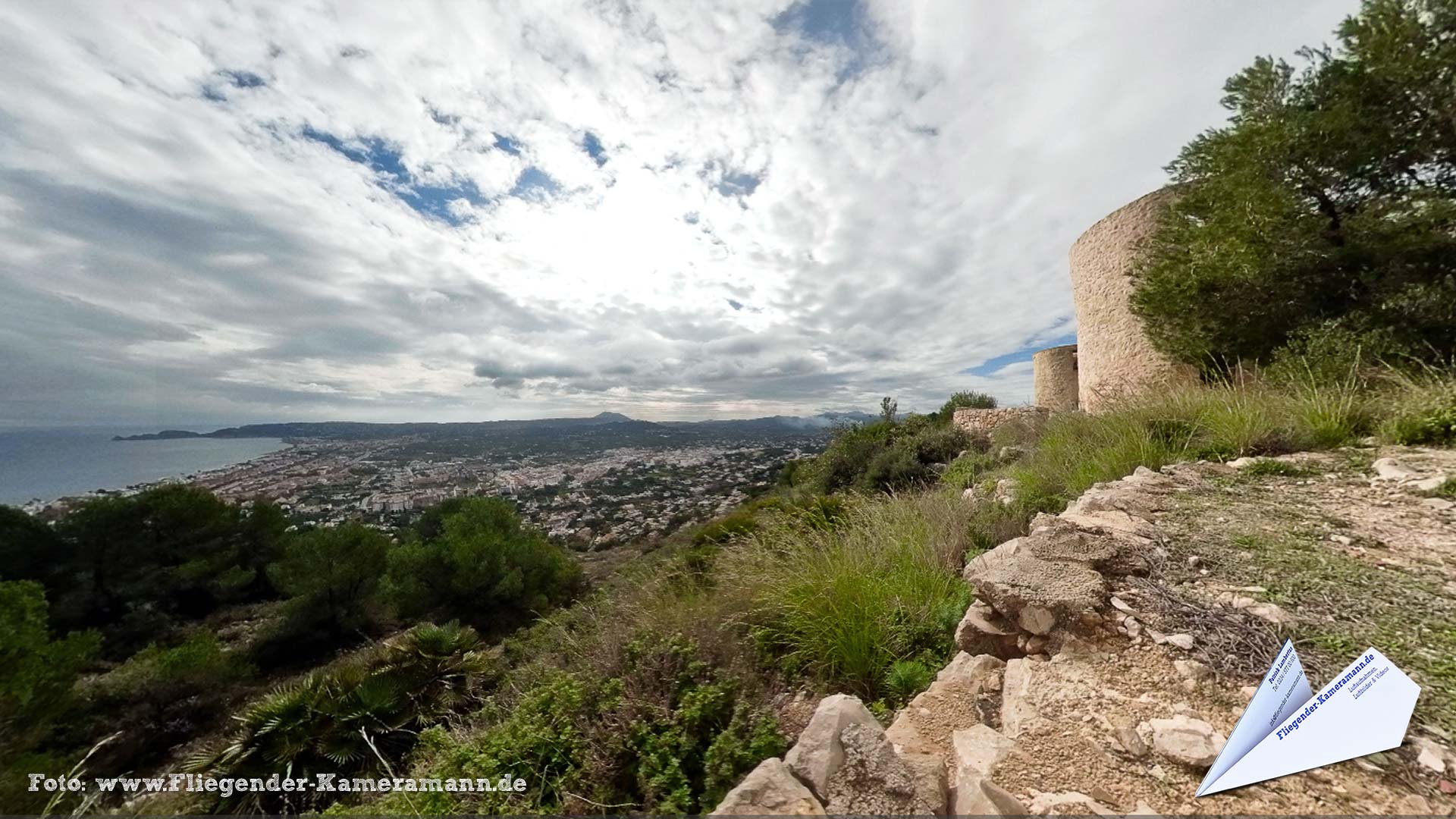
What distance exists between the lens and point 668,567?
184 inches

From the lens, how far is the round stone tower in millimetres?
8922

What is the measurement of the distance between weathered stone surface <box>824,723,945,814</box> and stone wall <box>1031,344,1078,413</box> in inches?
560

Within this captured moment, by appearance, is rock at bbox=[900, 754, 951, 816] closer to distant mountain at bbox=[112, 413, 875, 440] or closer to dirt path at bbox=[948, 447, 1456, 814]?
dirt path at bbox=[948, 447, 1456, 814]

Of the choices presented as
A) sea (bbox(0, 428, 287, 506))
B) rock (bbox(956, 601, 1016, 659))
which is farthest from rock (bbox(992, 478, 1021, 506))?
sea (bbox(0, 428, 287, 506))

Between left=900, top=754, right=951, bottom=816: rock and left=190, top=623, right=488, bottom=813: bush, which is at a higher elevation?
left=900, top=754, right=951, bottom=816: rock

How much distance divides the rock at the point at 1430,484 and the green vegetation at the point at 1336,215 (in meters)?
3.19

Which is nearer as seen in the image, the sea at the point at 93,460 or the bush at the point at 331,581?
the bush at the point at 331,581

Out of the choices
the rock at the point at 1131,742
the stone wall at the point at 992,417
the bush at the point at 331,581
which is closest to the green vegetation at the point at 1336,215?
the stone wall at the point at 992,417

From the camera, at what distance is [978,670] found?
1.94 meters

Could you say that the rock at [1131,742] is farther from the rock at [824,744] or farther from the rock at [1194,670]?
the rock at [824,744]

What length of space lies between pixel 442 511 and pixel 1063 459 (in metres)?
20.2

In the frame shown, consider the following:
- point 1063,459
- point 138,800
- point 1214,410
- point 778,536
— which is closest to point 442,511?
point 138,800

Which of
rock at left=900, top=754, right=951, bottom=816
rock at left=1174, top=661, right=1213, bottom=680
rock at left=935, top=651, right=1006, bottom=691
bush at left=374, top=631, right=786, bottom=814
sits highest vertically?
rock at left=1174, top=661, right=1213, bottom=680

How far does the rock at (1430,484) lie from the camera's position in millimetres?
2713
